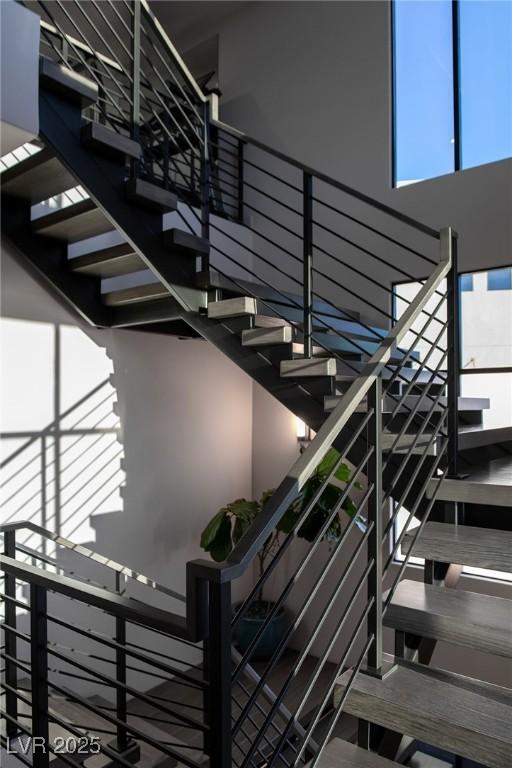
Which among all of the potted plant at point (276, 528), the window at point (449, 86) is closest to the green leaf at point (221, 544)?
the potted plant at point (276, 528)

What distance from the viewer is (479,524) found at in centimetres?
223

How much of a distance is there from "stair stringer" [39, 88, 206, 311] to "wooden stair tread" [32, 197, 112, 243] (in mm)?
197

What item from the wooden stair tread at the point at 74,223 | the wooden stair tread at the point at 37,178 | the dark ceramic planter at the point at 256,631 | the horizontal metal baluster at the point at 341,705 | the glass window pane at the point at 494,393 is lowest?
the dark ceramic planter at the point at 256,631

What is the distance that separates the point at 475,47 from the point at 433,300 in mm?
1831

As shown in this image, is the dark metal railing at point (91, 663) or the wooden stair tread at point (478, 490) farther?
the wooden stair tread at point (478, 490)

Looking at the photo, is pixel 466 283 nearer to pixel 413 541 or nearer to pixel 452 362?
pixel 452 362

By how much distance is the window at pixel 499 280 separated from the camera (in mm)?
3986

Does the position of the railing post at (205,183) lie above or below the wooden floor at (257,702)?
above

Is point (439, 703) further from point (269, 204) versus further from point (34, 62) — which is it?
point (269, 204)

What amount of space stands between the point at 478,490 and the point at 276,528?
6.97 ft

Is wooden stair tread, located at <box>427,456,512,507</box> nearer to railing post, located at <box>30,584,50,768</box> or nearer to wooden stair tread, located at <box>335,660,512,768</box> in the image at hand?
wooden stair tread, located at <box>335,660,512,768</box>

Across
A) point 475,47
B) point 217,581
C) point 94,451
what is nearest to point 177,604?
point 94,451

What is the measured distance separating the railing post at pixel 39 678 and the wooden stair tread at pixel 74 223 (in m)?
1.91

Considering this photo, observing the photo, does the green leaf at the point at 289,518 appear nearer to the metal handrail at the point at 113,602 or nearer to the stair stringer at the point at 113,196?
the stair stringer at the point at 113,196
